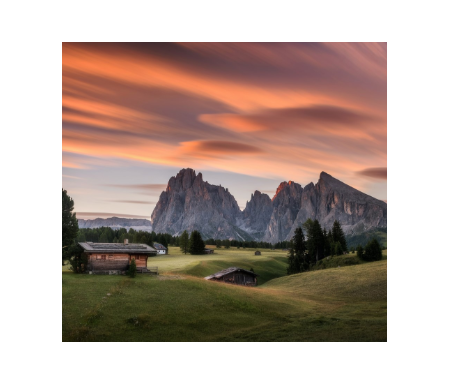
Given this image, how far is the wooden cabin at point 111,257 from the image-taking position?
22844 millimetres

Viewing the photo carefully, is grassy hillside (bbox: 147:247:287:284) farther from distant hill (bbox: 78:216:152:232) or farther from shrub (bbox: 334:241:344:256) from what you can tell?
shrub (bbox: 334:241:344:256)

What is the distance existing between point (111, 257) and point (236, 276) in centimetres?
1701

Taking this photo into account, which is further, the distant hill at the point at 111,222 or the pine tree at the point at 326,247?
the pine tree at the point at 326,247

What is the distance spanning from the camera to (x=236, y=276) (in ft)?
121

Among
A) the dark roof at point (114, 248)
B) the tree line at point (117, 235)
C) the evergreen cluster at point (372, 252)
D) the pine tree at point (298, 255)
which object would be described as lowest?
the pine tree at point (298, 255)

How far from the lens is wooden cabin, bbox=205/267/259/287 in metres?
35.2

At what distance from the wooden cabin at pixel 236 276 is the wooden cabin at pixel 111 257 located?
11.9 metres

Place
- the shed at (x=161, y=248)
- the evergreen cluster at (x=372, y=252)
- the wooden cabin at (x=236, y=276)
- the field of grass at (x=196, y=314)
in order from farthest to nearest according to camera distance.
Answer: the shed at (x=161, y=248), the evergreen cluster at (x=372, y=252), the wooden cabin at (x=236, y=276), the field of grass at (x=196, y=314)

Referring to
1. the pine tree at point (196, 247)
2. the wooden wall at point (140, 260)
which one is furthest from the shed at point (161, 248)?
the wooden wall at point (140, 260)

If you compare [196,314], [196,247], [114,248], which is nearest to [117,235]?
[196,247]

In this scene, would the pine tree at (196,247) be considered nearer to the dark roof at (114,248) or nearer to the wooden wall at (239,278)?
the wooden wall at (239,278)
